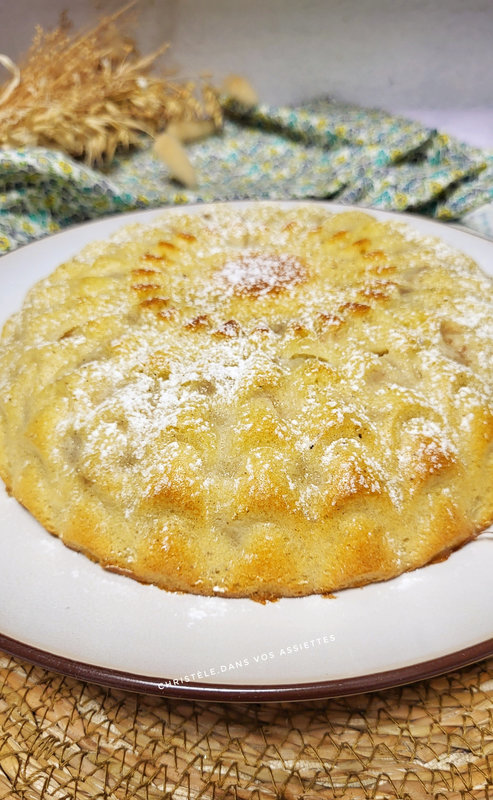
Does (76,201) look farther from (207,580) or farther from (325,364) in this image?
(207,580)

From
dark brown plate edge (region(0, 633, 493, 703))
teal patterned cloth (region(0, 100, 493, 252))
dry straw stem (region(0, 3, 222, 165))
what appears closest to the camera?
dark brown plate edge (region(0, 633, 493, 703))

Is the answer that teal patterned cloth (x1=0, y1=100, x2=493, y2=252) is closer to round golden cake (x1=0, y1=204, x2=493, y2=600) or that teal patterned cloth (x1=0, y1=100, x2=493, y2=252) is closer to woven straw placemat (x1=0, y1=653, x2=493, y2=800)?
round golden cake (x1=0, y1=204, x2=493, y2=600)

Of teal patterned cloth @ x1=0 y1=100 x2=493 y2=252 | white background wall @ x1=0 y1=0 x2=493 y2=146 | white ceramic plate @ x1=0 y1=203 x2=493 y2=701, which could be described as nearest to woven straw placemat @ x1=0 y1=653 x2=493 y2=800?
white ceramic plate @ x1=0 y1=203 x2=493 y2=701

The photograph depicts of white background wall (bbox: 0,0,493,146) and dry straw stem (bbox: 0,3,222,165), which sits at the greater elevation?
white background wall (bbox: 0,0,493,146)

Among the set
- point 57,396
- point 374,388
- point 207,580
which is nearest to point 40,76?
point 57,396

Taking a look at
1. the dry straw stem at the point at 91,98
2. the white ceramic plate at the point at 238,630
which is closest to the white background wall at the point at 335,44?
the dry straw stem at the point at 91,98

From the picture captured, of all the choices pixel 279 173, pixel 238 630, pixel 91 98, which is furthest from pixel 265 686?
pixel 91 98

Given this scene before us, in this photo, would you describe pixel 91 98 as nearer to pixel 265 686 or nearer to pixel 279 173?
pixel 279 173
